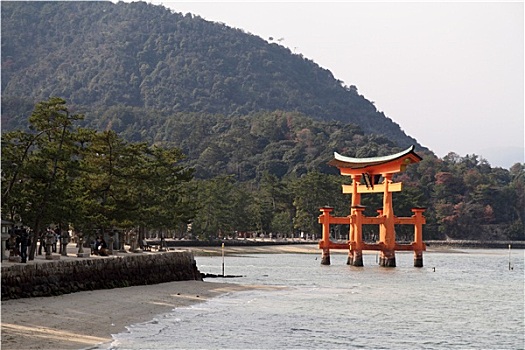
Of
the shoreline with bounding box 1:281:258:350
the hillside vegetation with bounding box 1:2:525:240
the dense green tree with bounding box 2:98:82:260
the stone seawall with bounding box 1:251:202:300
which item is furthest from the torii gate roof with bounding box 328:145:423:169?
the dense green tree with bounding box 2:98:82:260

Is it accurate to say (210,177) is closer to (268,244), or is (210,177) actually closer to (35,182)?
(268,244)

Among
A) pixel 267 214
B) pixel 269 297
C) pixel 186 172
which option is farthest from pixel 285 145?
pixel 269 297

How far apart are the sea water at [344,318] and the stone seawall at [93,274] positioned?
3221 mm

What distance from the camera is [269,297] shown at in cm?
3108

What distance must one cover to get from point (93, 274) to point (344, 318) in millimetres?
8233

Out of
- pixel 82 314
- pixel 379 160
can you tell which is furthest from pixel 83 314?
pixel 379 160

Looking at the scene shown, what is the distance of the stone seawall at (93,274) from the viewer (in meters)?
21.6

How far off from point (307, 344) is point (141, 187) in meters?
25.2

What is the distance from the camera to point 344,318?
25078mm

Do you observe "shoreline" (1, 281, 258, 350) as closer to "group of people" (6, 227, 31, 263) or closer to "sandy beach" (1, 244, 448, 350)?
"sandy beach" (1, 244, 448, 350)

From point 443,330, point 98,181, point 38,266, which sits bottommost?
point 443,330

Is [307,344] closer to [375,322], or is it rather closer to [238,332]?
[238,332]

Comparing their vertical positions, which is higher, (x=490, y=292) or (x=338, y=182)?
(x=338, y=182)

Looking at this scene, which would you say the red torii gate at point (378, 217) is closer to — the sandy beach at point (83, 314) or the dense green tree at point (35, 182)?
the sandy beach at point (83, 314)
